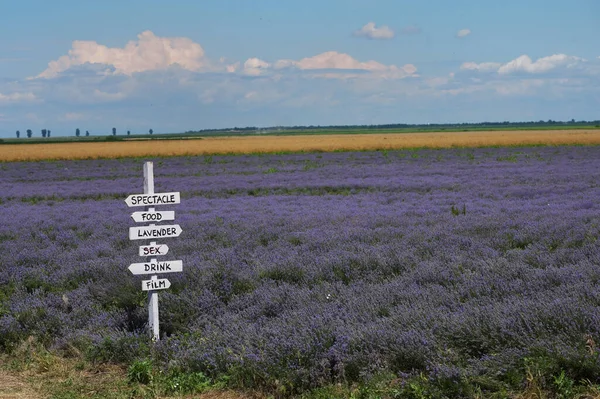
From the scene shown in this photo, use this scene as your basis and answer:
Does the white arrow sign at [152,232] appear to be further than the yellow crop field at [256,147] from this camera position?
No

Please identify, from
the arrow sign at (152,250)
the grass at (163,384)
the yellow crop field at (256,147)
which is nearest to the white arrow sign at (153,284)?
the arrow sign at (152,250)

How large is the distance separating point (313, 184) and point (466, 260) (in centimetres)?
1482

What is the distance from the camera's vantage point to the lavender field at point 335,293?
532cm

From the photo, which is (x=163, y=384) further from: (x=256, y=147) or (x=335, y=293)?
(x=256, y=147)

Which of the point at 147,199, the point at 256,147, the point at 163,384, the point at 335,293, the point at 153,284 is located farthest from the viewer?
the point at 256,147

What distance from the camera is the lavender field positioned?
209 inches

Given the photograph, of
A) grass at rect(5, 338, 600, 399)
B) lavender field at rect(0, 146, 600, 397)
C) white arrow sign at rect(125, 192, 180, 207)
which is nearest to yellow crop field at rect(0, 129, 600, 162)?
lavender field at rect(0, 146, 600, 397)

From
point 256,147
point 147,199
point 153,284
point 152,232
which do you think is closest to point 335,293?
point 153,284

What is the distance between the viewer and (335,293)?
7027 mm

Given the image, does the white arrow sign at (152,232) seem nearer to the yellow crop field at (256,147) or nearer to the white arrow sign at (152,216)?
the white arrow sign at (152,216)

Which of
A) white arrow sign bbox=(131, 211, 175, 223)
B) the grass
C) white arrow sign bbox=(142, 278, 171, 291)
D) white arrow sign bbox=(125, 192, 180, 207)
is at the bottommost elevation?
the grass

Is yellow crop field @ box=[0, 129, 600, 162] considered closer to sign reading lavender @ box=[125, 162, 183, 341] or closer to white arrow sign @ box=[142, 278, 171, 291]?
sign reading lavender @ box=[125, 162, 183, 341]

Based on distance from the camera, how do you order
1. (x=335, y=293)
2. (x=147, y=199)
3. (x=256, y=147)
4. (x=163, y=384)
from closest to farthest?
(x=163, y=384) → (x=147, y=199) → (x=335, y=293) → (x=256, y=147)

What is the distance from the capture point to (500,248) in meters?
8.88
